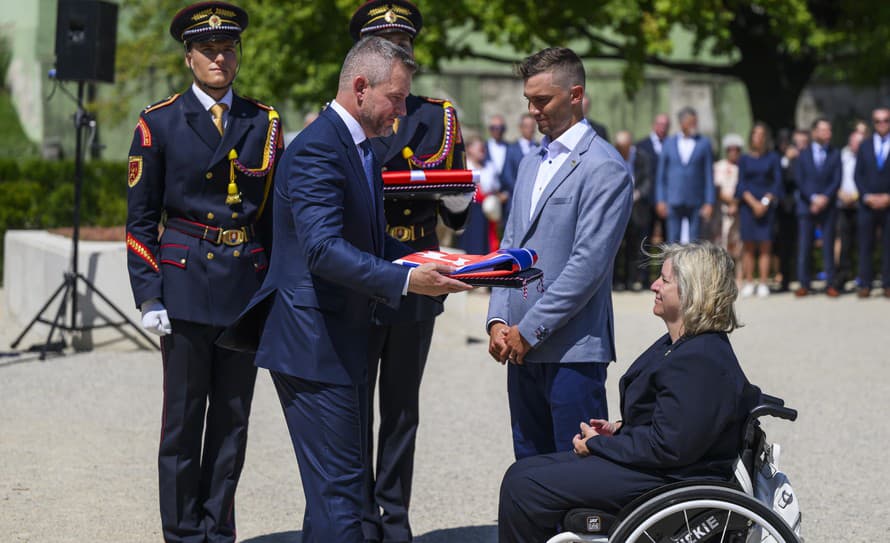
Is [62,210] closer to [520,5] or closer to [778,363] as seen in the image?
[520,5]

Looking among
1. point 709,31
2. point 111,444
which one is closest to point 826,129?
point 709,31

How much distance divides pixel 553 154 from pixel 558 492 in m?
1.34

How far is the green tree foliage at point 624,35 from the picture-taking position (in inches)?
802

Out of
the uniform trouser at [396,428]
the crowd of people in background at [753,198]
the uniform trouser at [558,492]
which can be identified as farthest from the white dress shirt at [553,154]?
the crowd of people in background at [753,198]

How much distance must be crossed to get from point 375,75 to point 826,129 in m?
12.6

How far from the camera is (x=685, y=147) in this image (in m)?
16.4

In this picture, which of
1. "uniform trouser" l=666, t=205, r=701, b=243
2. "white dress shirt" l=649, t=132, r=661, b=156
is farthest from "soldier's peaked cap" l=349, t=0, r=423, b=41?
"white dress shirt" l=649, t=132, r=661, b=156

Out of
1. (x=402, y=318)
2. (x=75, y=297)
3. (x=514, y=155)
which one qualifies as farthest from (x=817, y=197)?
(x=402, y=318)

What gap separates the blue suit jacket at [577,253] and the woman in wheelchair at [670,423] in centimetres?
35

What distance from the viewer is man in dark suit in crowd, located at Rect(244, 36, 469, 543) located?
4484 mm

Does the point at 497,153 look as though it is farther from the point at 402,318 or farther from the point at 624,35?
the point at 402,318

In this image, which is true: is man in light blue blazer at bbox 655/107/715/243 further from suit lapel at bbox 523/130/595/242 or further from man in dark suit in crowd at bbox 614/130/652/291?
suit lapel at bbox 523/130/595/242

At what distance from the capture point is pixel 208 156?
5.53m

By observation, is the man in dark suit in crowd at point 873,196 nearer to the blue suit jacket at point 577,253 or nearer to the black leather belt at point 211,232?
the blue suit jacket at point 577,253
